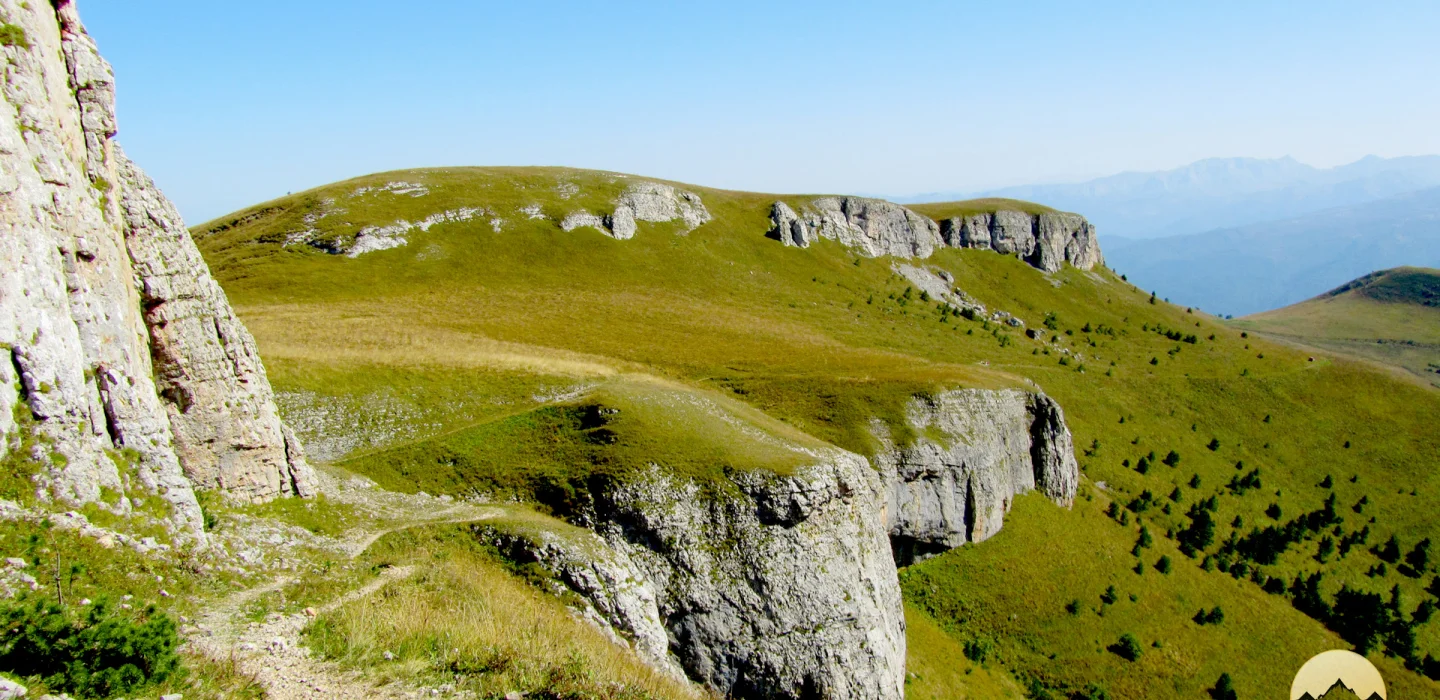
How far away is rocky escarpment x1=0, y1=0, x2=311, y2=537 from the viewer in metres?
16.0

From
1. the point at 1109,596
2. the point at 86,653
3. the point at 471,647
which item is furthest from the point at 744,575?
the point at 1109,596

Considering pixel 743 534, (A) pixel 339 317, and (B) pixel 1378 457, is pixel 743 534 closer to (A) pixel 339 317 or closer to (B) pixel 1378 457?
(A) pixel 339 317

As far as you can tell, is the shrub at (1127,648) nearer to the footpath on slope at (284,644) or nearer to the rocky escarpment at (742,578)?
the rocky escarpment at (742,578)

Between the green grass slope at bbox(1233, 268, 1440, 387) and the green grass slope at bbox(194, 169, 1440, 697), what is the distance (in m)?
62.7

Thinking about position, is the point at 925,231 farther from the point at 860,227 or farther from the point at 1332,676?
the point at 1332,676

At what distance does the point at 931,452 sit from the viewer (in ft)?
164

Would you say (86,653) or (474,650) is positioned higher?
(86,653)

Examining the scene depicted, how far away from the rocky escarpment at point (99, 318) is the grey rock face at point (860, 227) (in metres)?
94.9

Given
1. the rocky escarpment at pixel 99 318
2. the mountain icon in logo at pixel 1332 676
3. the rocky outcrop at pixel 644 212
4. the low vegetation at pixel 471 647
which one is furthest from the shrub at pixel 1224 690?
the rocky outcrop at pixel 644 212

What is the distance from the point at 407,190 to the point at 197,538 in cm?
8128

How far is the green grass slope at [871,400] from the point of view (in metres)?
40.3

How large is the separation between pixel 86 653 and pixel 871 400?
47107 mm

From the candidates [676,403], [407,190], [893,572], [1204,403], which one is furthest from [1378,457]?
[407,190]

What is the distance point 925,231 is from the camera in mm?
129250
